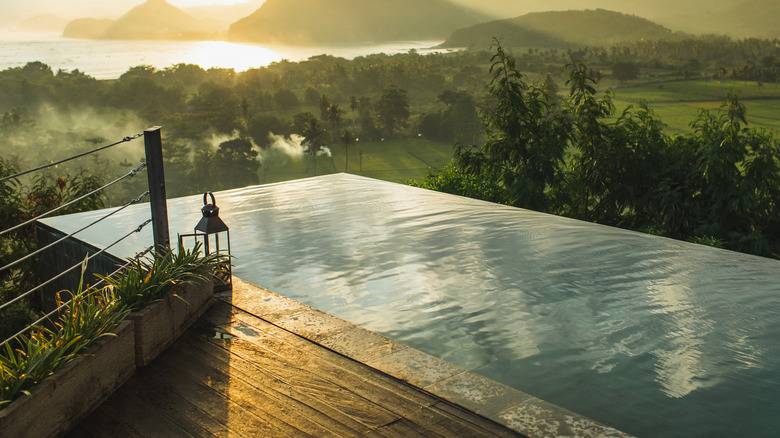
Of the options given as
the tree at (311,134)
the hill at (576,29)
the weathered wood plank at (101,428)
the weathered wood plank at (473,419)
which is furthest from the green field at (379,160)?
the weathered wood plank at (101,428)

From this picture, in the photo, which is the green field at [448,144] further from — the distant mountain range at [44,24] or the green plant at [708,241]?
the distant mountain range at [44,24]

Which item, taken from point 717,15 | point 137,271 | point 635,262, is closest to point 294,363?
point 137,271

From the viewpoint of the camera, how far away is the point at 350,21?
119 metres

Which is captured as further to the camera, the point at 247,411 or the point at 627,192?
the point at 627,192

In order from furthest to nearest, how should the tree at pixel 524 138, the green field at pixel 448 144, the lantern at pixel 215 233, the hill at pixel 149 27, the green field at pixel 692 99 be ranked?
the hill at pixel 149 27 < the green field at pixel 448 144 < the green field at pixel 692 99 < the tree at pixel 524 138 < the lantern at pixel 215 233

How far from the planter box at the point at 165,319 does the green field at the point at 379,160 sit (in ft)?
168

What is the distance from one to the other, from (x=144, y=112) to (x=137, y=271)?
6277 cm

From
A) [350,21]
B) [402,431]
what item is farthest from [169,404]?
[350,21]

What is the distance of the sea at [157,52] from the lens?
8031cm

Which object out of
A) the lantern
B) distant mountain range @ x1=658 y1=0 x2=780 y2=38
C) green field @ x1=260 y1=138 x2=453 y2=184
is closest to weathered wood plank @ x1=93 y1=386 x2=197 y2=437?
the lantern

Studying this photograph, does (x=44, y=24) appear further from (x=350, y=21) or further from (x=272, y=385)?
(x=272, y=385)

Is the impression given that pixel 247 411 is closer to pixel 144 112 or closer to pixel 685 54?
pixel 144 112

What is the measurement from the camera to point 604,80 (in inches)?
2413

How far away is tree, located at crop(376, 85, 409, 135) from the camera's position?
6034 cm
